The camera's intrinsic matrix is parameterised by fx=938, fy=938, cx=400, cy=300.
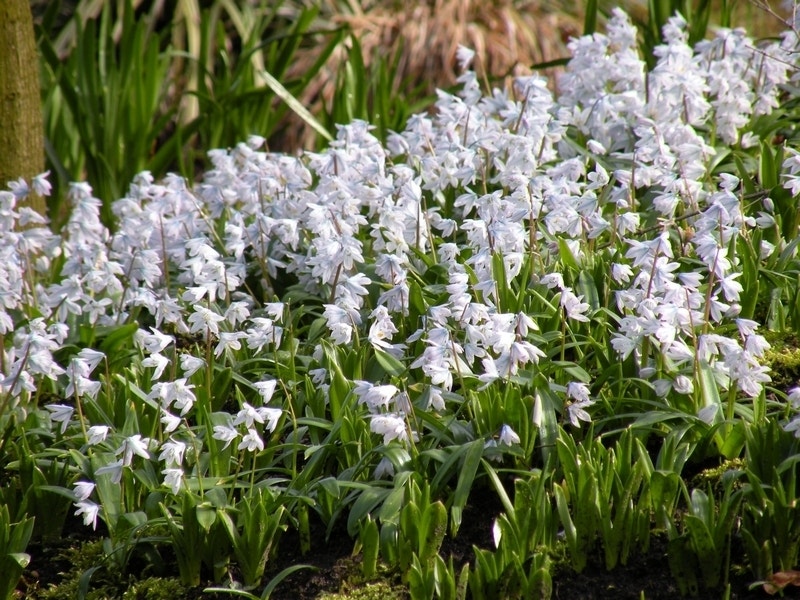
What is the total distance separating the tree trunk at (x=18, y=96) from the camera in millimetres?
4426

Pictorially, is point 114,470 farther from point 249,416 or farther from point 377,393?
point 377,393

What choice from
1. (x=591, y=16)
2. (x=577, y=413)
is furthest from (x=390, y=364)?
(x=591, y=16)

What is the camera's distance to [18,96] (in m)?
4.52

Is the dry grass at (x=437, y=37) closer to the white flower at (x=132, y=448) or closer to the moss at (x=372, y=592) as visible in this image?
the white flower at (x=132, y=448)

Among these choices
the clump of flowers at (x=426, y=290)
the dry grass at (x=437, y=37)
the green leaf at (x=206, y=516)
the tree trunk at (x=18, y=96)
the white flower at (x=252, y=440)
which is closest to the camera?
the green leaf at (x=206, y=516)

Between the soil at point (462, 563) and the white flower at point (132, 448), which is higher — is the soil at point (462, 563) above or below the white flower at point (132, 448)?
below

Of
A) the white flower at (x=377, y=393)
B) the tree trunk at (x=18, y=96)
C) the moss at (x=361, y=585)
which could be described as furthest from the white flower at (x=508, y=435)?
the tree trunk at (x=18, y=96)

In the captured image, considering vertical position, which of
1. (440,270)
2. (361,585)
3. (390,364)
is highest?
(440,270)

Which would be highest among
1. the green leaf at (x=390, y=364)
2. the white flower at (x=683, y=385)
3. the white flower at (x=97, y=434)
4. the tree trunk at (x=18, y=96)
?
the tree trunk at (x=18, y=96)

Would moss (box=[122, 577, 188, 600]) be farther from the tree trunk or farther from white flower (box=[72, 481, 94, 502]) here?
the tree trunk

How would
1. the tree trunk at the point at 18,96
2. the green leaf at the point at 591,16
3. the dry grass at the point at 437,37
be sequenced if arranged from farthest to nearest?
the dry grass at the point at 437,37
the green leaf at the point at 591,16
the tree trunk at the point at 18,96

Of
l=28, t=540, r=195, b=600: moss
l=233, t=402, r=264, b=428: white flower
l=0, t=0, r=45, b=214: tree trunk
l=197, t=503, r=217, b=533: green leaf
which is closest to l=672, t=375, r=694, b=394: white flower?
l=233, t=402, r=264, b=428: white flower

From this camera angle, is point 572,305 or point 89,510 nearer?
point 89,510

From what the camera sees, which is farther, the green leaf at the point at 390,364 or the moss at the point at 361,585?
the green leaf at the point at 390,364
